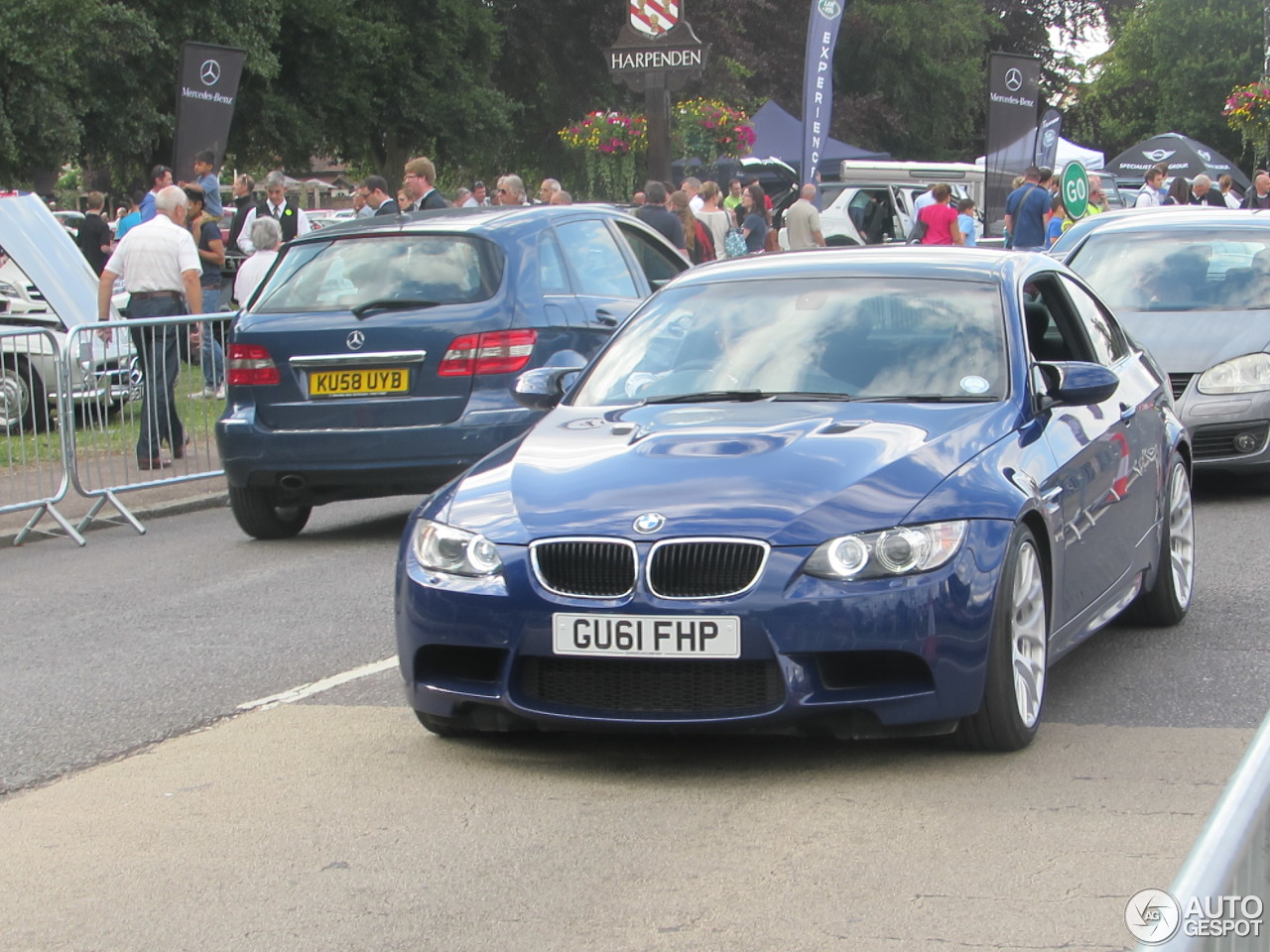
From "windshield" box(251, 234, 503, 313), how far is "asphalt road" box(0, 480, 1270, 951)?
9.89ft

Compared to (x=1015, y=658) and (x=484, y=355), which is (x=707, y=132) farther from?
(x=1015, y=658)

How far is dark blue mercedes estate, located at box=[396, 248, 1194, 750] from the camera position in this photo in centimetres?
511

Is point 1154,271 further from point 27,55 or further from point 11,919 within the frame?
point 27,55

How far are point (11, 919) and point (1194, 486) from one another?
9.05m

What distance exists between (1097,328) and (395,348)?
3986 millimetres

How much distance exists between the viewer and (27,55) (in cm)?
3052

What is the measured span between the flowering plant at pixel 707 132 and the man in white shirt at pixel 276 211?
1039 cm

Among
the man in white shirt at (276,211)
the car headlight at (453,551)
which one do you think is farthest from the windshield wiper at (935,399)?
the man in white shirt at (276,211)

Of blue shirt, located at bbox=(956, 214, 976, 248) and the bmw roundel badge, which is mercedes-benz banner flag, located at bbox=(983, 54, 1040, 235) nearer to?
blue shirt, located at bbox=(956, 214, 976, 248)

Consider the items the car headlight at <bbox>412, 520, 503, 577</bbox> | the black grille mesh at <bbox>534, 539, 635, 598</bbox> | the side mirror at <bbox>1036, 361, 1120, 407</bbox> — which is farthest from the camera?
the side mirror at <bbox>1036, 361, 1120, 407</bbox>

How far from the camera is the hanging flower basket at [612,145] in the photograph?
2877cm

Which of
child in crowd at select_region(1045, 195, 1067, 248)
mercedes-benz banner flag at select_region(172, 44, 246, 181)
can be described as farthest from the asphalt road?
child in crowd at select_region(1045, 195, 1067, 248)

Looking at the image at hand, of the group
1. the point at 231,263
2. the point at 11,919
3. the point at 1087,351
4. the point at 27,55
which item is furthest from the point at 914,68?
the point at 11,919

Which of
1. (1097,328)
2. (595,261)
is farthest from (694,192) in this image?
(1097,328)
